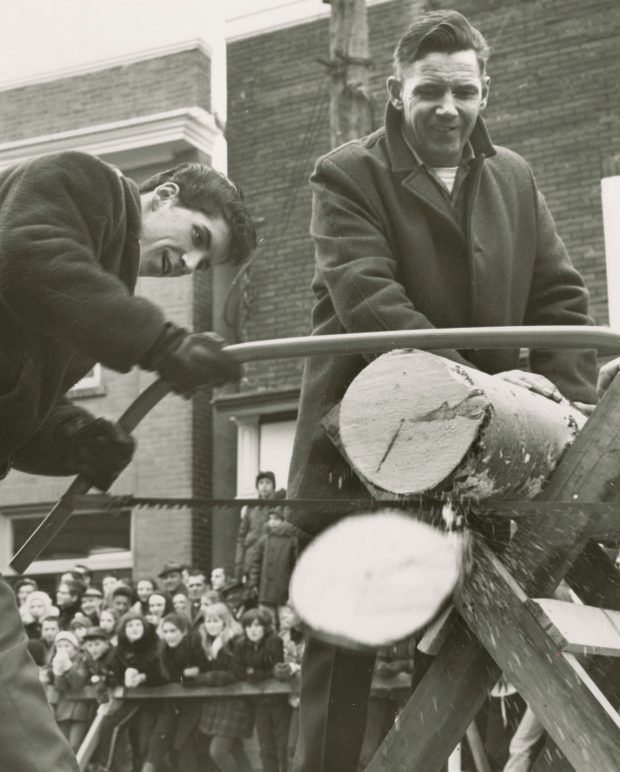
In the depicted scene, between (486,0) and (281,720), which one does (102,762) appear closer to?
(281,720)

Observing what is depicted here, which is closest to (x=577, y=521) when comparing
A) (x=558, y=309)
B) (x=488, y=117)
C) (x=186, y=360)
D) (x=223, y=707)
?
(x=558, y=309)

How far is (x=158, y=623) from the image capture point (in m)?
9.66

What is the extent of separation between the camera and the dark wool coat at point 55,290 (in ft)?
9.68

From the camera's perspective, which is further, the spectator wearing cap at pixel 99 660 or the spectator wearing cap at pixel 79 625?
the spectator wearing cap at pixel 79 625

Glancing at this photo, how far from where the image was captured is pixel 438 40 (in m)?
3.82

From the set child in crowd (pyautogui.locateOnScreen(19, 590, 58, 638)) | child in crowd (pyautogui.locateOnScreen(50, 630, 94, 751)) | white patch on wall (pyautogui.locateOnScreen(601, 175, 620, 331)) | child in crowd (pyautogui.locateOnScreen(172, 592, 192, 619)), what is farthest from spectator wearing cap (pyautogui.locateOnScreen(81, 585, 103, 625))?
white patch on wall (pyautogui.locateOnScreen(601, 175, 620, 331))

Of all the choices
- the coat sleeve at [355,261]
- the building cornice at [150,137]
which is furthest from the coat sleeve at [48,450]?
the building cornice at [150,137]

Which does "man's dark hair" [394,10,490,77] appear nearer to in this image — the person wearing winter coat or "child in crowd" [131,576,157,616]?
the person wearing winter coat

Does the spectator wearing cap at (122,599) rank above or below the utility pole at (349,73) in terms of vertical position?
below

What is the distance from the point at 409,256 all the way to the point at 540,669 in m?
1.37

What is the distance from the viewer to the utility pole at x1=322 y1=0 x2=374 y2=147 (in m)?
8.81

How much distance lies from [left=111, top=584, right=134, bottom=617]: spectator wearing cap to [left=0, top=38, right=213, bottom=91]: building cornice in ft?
25.6

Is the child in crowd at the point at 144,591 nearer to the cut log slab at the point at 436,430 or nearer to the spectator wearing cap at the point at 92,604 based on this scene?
the spectator wearing cap at the point at 92,604

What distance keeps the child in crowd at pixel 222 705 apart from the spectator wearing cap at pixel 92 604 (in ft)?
5.72
